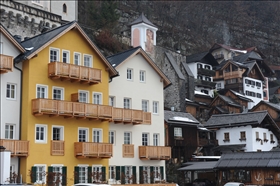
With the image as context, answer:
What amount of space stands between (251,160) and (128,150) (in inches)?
426

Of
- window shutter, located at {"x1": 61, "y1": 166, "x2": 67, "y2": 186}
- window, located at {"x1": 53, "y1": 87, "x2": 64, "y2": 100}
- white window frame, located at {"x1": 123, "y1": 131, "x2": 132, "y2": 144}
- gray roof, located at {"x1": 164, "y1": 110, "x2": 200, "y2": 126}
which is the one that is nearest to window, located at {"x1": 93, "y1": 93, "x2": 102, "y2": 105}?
window, located at {"x1": 53, "y1": 87, "x2": 64, "y2": 100}

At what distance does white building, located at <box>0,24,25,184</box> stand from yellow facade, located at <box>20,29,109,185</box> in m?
0.43

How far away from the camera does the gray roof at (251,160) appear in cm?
4205

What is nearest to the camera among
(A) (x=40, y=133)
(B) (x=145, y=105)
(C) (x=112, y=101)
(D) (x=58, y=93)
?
(A) (x=40, y=133)

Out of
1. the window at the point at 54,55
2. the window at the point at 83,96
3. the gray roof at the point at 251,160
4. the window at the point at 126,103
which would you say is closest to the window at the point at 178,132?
the gray roof at the point at 251,160

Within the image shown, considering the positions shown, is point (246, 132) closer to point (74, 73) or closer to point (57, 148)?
point (74, 73)

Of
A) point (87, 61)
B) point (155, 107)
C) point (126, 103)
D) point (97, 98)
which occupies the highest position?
point (87, 61)

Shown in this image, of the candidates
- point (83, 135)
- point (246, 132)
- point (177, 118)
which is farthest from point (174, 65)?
point (83, 135)

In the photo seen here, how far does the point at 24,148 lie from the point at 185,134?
76.8ft

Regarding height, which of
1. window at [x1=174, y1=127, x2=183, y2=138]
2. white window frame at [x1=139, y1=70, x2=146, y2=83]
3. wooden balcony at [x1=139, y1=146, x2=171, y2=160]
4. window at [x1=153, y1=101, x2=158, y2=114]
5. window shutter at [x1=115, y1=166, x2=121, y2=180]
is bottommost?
window shutter at [x1=115, y1=166, x2=121, y2=180]

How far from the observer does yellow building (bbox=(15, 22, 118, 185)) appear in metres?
34.2

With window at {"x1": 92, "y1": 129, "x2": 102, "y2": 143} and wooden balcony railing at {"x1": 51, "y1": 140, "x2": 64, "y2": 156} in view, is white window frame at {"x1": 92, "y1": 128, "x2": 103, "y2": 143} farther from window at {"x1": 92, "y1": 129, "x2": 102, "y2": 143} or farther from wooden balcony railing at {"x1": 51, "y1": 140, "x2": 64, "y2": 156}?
wooden balcony railing at {"x1": 51, "y1": 140, "x2": 64, "y2": 156}

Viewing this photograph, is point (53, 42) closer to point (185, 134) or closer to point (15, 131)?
point (15, 131)

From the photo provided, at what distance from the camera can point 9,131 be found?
34156mm
